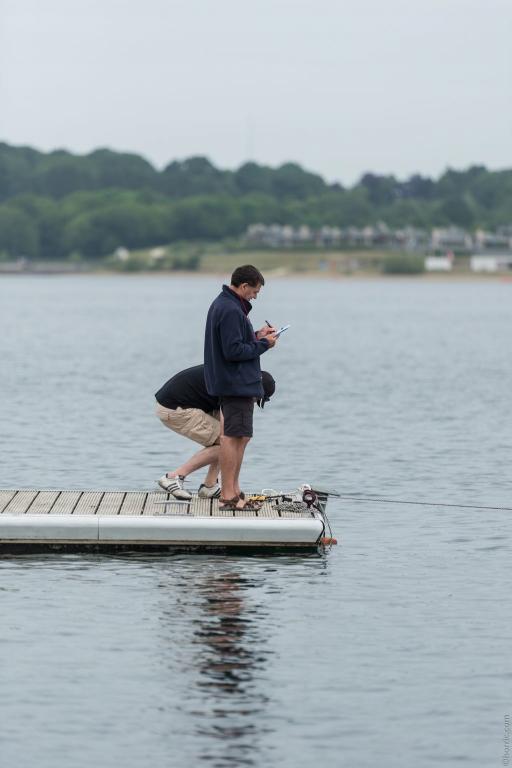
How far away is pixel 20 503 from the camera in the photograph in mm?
15211

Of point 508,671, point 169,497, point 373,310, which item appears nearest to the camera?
point 508,671

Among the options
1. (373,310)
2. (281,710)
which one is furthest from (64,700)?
(373,310)

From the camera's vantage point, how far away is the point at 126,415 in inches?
1286

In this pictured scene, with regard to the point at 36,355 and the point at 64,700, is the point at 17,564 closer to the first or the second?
the point at 64,700

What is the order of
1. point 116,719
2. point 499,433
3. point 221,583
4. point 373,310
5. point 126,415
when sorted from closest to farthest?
point 116,719, point 221,583, point 499,433, point 126,415, point 373,310

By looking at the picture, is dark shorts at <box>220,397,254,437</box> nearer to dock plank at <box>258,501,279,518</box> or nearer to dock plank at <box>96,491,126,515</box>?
dock plank at <box>258,501,279,518</box>

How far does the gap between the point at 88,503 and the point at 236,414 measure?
1.84m

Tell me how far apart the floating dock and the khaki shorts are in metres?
0.67

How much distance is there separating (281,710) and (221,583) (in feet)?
11.9

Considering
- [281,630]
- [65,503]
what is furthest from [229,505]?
[281,630]

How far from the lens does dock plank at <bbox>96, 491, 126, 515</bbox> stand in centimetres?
1485

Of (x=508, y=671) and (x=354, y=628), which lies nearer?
(x=508, y=671)

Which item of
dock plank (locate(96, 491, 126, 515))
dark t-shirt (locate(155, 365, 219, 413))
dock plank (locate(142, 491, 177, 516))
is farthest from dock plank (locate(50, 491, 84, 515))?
dark t-shirt (locate(155, 365, 219, 413))

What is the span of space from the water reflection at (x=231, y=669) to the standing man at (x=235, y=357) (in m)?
1.20
